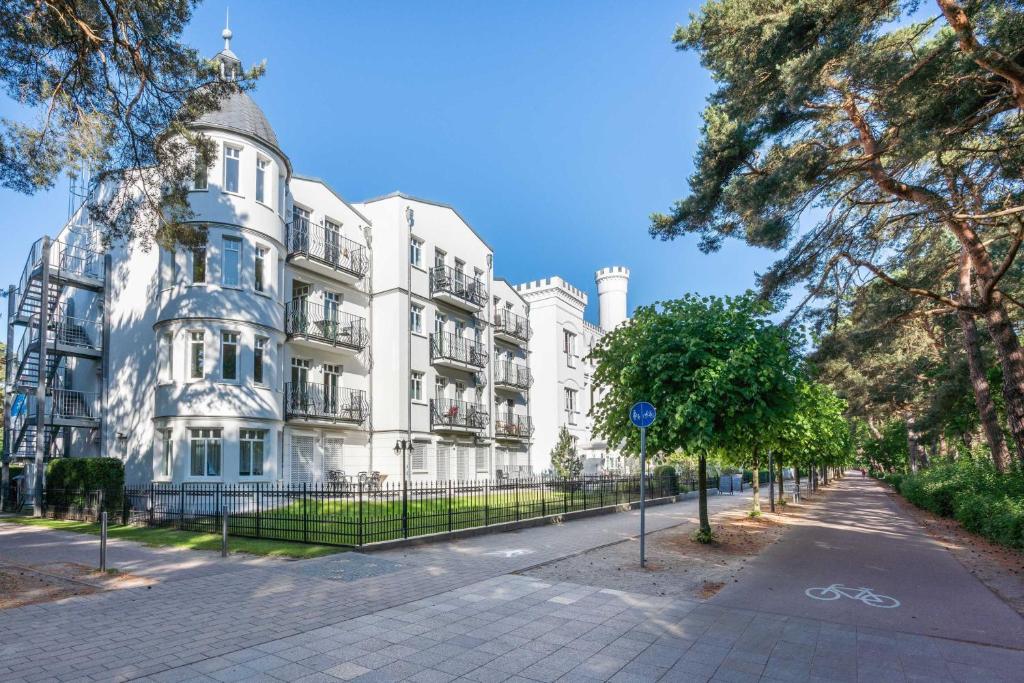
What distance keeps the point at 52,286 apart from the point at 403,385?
563 inches

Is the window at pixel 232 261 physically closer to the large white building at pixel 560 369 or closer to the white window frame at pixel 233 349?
the white window frame at pixel 233 349

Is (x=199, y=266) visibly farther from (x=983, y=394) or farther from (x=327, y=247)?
(x=983, y=394)

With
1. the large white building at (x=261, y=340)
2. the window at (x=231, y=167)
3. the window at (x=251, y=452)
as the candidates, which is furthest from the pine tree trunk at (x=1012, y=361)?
the window at (x=231, y=167)

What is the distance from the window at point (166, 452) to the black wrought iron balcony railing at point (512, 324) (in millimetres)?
18522

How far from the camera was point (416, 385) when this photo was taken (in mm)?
29484

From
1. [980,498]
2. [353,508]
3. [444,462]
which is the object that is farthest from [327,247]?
[980,498]

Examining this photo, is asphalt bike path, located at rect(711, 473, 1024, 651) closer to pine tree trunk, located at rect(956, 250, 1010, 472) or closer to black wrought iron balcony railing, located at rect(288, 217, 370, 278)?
pine tree trunk, located at rect(956, 250, 1010, 472)

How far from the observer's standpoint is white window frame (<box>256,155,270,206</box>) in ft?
75.3

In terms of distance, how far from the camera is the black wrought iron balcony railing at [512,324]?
119 feet

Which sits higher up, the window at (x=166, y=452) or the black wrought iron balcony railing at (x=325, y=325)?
the black wrought iron balcony railing at (x=325, y=325)

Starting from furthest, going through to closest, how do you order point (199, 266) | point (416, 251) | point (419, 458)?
1. point (416, 251)
2. point (419, 458)
3. point (199, 266)

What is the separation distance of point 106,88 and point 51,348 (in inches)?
635

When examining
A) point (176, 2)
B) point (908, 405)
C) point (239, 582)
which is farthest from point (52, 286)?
point (908, 405)

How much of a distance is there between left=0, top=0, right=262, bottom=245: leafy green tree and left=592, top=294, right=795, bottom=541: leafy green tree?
9217 millimetres
